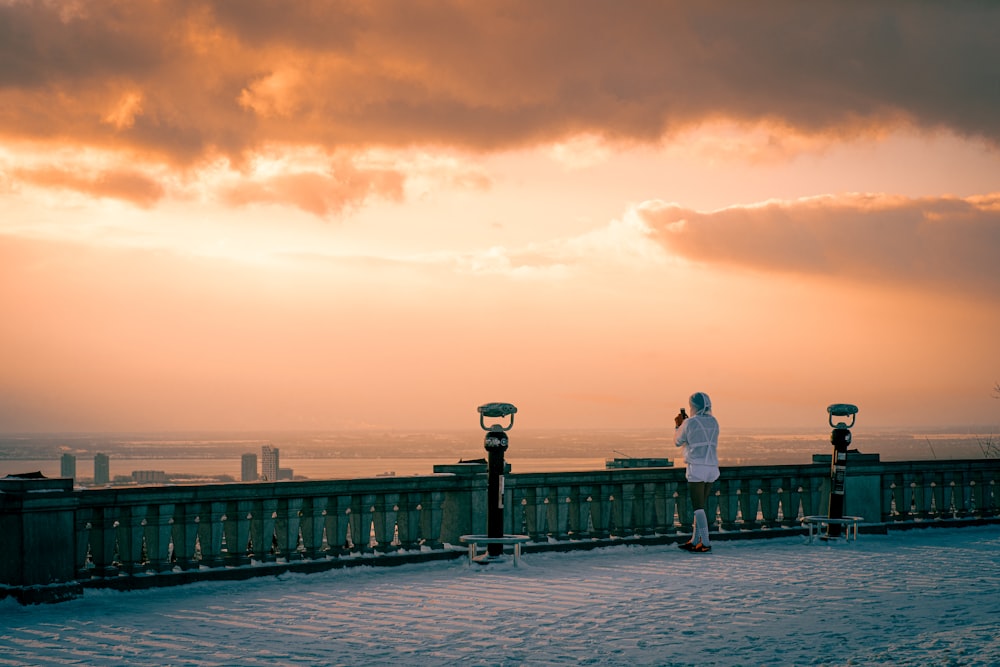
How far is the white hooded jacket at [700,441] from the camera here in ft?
52.2

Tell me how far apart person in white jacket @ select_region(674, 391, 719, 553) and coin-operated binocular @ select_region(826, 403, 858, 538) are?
263cm

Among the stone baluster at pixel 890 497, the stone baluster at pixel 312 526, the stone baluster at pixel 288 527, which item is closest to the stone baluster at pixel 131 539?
the stone baluster at pixel 288 527

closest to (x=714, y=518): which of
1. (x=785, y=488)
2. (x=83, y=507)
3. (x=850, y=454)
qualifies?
(x=785, y=488)

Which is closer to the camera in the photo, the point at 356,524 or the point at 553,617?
the point at 553,617

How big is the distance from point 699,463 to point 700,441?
298 millimetres

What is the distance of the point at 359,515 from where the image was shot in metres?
13.9

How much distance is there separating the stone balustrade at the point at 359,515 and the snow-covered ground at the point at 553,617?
302 millimetres

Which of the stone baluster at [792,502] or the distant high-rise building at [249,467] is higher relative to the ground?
the stone baluster at [792,502]

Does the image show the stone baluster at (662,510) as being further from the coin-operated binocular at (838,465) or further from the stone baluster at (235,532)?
the stone baluster at (235,532)

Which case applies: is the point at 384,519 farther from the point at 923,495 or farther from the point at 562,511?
the point at 923,495

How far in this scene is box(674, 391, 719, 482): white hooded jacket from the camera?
15.9 m

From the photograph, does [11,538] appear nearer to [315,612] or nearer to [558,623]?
[315,612]

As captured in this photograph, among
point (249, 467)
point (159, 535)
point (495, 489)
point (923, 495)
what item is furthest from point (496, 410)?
point (249, 467)

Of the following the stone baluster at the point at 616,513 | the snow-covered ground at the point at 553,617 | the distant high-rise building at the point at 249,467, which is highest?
the stone baluster at the point at 616,513
